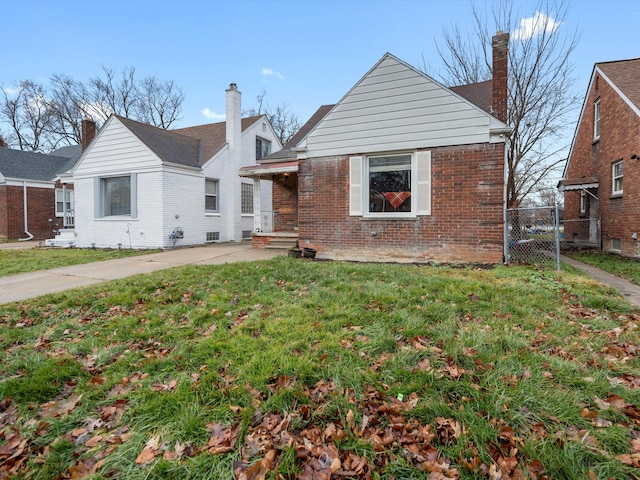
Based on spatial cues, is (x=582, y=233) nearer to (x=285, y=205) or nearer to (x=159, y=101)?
(x=285, y=205)

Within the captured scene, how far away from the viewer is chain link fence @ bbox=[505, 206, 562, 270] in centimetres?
772

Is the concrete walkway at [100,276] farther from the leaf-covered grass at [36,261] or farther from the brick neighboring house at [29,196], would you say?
the brick neighboring house at [29,196]

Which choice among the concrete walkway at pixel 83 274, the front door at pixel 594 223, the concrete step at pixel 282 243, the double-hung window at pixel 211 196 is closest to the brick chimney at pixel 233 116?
the double-hung window at pixel 211 196

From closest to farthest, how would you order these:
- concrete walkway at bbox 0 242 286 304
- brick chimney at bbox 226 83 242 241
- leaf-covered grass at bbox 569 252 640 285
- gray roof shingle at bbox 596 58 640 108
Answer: concrete walkway at bbox 0 242 286 304 < leaf-covered grass at bbox 569 252 640 285 < gray roof shingle at bbox 596 58 640 108 < brick chimney at bbox 226 83 242 241

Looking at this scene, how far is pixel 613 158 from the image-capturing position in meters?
11.6

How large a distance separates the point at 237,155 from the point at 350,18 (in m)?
7.44

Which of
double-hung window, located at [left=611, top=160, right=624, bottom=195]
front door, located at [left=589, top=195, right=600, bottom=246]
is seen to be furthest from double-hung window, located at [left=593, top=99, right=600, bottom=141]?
front door, located at [left=589, top=195, right=600, bottom=246]

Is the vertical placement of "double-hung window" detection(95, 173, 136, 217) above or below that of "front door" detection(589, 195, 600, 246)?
above

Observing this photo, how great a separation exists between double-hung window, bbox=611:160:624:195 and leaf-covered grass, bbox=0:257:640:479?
9.50 meters

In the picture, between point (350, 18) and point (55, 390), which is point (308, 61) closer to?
point (350, 18)

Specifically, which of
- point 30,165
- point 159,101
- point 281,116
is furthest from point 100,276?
point 159,101

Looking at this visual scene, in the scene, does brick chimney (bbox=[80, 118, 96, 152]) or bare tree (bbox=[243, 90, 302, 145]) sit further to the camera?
bare tree (bbox=[243, 90, 302, 145])

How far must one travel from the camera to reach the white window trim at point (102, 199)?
41.2 ft

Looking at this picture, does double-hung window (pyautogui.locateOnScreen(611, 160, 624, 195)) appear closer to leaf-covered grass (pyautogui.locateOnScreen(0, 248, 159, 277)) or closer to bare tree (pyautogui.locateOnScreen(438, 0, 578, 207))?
bare tree (pyautogui.locateOnScreen(438, 0, 578, 207))
